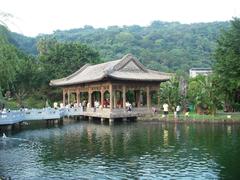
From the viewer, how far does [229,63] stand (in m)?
35.5

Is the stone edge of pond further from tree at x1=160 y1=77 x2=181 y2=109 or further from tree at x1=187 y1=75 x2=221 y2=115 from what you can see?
tree at x1=160 y1=77 x2=181 y2=109

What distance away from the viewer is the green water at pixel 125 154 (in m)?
15.7

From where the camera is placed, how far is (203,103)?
36594 millimetres

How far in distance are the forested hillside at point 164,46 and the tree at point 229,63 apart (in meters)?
61.5

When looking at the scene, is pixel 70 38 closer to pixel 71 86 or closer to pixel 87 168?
pixel 71 86

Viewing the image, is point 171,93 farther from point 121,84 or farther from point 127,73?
point 121,84

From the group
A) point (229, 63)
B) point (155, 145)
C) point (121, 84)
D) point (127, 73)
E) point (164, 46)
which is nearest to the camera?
point (155, 145)

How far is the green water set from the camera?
1571cm

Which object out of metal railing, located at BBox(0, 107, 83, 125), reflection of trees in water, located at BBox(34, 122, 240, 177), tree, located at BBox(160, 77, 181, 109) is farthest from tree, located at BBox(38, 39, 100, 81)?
reflection of trees in water, located at BBox(34, 122, 240, 177)

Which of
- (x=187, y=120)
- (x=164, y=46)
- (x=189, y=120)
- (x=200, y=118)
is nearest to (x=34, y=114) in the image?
(x=187, y=120)

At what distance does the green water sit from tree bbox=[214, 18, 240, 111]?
299 inches

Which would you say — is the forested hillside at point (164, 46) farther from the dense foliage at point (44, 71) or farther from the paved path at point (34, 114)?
the paved path at point (34, 114)

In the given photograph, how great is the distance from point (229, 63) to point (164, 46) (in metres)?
92.9

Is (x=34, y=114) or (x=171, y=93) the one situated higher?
(x=171, y=93)
